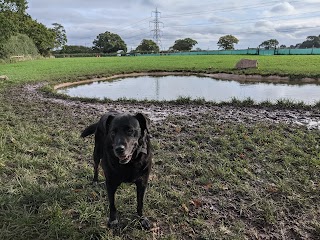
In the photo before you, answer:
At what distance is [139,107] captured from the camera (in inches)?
356

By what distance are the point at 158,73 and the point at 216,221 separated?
58.4 ft

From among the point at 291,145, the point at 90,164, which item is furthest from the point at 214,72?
the point at 90,164

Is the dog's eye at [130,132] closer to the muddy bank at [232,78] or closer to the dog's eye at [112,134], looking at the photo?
the dog's eye at [112,134]

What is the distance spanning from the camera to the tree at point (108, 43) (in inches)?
3318

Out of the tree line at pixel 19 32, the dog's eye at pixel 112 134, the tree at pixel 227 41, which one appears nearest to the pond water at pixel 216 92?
the dog's eye at pixel 112 134

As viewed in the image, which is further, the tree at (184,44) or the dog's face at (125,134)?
the tree at (184,44)

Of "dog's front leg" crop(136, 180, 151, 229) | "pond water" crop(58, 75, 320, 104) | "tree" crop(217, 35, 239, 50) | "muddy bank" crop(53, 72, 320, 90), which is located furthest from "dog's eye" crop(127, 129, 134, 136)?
"tree" crop(217, 35, 239, 50)

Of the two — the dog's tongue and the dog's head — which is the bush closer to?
the dog's head

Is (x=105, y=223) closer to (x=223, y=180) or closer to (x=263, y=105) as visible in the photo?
(x=223, y=180)

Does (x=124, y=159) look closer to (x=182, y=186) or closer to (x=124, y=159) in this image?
(x=124, y=159)

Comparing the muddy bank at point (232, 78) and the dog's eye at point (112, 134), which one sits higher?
the dog's eye at point (112, 134)

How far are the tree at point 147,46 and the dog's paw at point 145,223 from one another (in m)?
80.5

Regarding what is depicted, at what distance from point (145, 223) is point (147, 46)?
82880 mm

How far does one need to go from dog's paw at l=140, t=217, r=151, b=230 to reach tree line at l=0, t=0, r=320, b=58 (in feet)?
100
